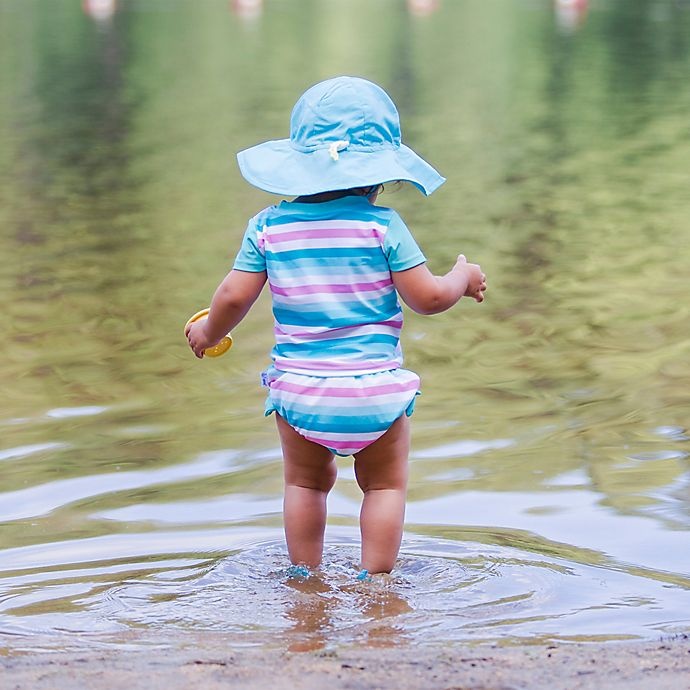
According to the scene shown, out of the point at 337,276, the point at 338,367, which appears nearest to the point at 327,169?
the point at 337,276

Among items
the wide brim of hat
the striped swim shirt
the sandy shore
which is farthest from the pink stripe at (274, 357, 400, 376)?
the sandy shore

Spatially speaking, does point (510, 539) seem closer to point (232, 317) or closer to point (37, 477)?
point (232, 317)

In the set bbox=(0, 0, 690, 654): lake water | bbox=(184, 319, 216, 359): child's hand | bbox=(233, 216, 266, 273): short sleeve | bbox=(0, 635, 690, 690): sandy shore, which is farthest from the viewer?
bbox=(184, 319, 216, 359): child's hand

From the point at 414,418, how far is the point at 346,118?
1786 millimetres

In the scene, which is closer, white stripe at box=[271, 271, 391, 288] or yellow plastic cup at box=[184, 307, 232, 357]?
white stripe at box=[271, 271, 391, 288]

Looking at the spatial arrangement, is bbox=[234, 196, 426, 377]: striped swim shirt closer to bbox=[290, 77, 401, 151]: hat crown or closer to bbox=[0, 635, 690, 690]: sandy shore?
bbox=[290, 77, 401, 151]: hat crown

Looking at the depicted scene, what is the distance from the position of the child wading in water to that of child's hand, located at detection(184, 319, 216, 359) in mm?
114

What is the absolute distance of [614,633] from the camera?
10.2 ft

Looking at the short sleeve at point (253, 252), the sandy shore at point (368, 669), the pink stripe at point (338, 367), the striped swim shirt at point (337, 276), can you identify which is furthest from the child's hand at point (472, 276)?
the sandy shore at point (368, 669)

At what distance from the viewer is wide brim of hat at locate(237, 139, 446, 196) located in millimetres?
3354

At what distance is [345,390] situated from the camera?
133 inches

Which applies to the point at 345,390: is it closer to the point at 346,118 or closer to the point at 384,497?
the point at 384,497

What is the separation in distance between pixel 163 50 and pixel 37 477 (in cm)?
2411

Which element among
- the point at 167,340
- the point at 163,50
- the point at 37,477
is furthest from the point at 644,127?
the point at 163,50
